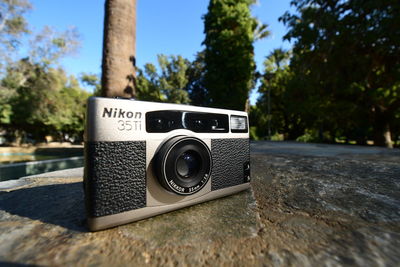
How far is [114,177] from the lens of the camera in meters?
0.59

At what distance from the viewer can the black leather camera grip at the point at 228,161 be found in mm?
805

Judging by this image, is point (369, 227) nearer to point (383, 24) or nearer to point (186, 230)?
point (186, 230)

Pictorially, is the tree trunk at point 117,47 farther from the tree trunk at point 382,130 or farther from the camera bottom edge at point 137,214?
the tree trunk at point 382,130

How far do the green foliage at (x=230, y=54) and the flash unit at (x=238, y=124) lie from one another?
26.4 ft

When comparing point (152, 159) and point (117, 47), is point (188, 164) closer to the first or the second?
point (152, 159)

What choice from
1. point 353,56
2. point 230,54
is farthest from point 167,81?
point 353,56

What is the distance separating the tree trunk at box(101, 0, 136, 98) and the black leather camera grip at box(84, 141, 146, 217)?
2.48 metres

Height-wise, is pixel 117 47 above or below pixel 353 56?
below

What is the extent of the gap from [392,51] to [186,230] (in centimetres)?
716

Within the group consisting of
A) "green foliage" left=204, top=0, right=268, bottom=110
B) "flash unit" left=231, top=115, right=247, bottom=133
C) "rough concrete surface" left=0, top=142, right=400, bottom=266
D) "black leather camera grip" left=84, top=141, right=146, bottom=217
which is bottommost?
"rough concrete surface" left=0, top=142, right=400, bottom=266

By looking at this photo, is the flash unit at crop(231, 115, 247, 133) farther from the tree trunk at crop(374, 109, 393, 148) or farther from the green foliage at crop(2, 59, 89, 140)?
the green foliage at crop(2, 59, 89, 140)

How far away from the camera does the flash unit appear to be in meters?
0.89

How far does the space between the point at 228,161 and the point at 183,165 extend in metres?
0.22

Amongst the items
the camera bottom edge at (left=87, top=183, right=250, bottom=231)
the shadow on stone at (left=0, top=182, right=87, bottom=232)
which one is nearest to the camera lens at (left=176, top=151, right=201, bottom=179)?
the camera bottom edge at (left=87, top=183, right=250, bottom=231)
